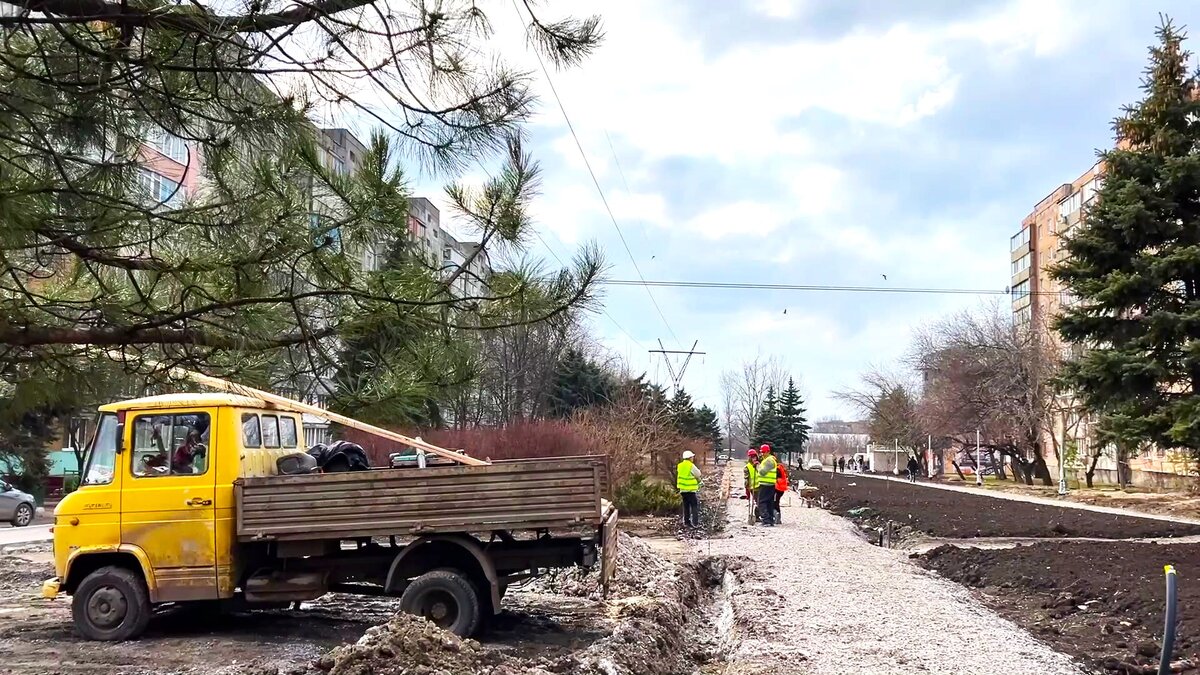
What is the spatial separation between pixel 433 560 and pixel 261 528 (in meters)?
1.65

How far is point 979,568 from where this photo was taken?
15773 millimetres

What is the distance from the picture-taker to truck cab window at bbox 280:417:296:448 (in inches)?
442

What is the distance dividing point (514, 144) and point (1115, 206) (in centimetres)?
1687

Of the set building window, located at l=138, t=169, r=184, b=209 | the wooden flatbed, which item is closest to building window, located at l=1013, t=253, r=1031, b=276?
the wooden flatbed

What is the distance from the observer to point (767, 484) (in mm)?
23812

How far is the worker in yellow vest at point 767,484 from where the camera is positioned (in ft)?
75.9

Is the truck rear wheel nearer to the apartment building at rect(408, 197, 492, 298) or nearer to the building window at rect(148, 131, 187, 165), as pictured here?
the apartment building at rect(408, 197, 492, 298)

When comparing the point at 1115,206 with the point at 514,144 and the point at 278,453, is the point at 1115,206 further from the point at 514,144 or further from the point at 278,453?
the point at 514,144

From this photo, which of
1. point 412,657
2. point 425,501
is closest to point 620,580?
point 425,501

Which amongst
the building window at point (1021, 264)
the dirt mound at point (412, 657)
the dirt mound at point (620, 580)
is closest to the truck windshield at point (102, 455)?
the dirt mound at point (412, 657)

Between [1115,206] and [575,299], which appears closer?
[575,299]

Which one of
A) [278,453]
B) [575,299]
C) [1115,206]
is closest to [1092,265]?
[1115,206]

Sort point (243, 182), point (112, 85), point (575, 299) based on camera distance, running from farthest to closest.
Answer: point (575, 299) → point (243, 182) → point (112, 85)

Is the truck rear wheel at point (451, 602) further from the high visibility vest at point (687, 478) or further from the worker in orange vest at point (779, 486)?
the worker in orange vest at point (779, 486)
